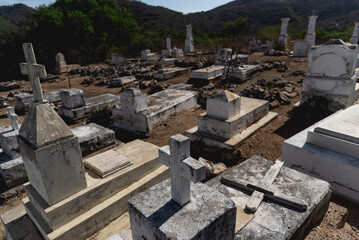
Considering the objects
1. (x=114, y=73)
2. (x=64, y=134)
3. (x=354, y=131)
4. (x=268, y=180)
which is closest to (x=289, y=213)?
(x=268, y=180)

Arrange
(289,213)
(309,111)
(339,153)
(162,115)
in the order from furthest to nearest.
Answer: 1. (162,115)
2. (309,111)
3. (339,153)
4. (289,213)

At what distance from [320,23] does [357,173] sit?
6900cm

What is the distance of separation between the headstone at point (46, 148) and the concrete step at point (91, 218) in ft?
1.03

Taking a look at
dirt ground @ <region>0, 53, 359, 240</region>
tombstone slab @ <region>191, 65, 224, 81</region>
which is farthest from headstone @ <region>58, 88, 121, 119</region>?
tombstone slab @ <region>191, 65, 224, 81</region>

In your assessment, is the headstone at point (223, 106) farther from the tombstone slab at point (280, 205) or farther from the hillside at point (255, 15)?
the hillside at point (255, 15)

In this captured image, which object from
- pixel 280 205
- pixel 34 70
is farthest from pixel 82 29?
pixel 280 205

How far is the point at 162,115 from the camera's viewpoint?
7.08 m

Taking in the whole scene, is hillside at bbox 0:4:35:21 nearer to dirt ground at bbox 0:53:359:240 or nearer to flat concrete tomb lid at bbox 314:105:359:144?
dirt ground at bbox 0:53:359:240

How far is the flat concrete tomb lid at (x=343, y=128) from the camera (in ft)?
11.8

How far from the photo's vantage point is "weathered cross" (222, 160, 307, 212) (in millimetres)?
2553

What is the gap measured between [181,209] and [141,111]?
16.8 feet

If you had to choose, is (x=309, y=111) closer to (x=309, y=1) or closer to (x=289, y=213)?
(x=289, y=213)

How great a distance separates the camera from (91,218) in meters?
2.81

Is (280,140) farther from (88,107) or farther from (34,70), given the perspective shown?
(88,107)
